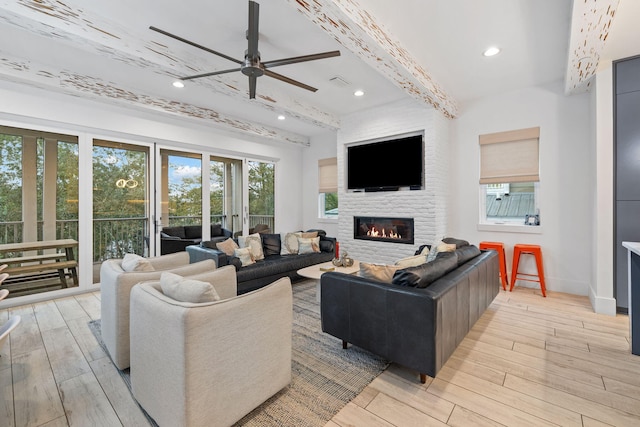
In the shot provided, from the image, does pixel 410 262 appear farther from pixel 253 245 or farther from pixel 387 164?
pixel 387 164

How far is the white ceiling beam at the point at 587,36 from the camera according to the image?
2.09 m

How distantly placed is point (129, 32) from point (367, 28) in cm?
222

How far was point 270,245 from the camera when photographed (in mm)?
4664

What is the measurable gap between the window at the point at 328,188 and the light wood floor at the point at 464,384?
409 cm

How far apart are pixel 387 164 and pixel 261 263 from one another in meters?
2.69

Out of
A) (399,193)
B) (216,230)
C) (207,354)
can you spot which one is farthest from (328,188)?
(207,354)

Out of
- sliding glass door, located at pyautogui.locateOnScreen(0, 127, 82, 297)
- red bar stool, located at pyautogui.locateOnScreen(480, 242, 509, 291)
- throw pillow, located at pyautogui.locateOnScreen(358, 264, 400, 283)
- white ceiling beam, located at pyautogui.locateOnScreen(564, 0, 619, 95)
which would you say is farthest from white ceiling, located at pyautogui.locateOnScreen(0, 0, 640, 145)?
red bar stool, located at pyautogui.locateOnScreen(480, 242, 509, 291)

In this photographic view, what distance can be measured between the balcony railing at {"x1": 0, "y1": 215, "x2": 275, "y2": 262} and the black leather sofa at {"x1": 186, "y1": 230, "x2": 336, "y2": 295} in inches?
49.6

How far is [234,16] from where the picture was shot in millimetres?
2500

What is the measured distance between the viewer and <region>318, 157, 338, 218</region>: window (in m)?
6.41

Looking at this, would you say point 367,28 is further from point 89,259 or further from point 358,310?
point 89,259

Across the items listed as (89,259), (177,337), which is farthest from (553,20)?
(89,259)

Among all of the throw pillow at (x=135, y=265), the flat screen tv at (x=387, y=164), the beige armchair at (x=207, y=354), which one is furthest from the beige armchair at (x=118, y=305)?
the flat screen tv at (x=387, y=164)

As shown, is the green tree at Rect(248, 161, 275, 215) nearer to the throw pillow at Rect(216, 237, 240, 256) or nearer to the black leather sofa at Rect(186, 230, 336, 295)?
the black leather sofa at Rect(186, 230, 336, 295)
